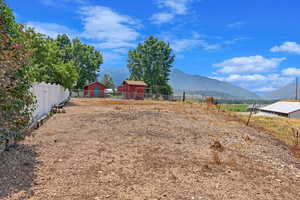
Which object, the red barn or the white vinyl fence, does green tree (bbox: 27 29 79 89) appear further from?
the red barn

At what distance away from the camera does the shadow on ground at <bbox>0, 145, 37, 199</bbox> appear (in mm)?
2910

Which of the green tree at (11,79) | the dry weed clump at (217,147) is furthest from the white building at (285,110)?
the green tree at (11,79)

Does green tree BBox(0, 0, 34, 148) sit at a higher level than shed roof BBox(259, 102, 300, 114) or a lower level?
higher

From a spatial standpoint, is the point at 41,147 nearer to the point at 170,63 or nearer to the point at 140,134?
the point at 140,134

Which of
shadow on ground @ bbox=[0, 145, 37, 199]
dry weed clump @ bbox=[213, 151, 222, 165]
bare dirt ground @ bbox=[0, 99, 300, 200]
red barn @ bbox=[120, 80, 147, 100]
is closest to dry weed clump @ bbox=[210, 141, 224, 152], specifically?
bare dirt ground @ bbox=[0, 99, 300, 200]

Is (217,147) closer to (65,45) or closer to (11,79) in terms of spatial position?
(11,79)

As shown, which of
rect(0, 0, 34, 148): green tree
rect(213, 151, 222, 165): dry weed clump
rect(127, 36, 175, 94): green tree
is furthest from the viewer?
rect(127, 36, 175, 94): green tree

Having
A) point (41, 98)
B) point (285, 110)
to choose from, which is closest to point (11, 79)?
point (41, 98)

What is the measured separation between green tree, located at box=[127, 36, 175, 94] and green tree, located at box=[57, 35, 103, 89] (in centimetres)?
811

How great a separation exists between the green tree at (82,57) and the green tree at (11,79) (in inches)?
1433

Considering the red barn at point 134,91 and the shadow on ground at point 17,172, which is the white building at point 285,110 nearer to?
the red barn at point 134,91

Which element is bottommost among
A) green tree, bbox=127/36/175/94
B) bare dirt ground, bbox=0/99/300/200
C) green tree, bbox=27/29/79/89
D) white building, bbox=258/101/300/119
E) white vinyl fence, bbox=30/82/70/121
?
white building, bbox=258/101/300/119

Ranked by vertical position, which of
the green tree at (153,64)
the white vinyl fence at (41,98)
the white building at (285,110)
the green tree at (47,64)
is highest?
the green tree at (153,64)

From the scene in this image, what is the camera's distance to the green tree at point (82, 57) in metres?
39.6
